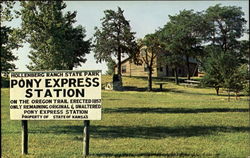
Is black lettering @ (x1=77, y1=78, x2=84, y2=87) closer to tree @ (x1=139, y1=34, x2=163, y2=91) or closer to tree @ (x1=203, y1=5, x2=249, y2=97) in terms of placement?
tree @ (x1=139, y1=34, x2=163, y2=91)

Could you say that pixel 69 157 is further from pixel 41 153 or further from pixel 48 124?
pixel 48 124

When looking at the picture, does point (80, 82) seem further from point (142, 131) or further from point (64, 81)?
point (142, 131)

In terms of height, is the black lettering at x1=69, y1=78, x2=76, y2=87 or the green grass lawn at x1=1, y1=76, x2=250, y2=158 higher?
the black lettering at x1=69, y1=78, x2=76, y2=87

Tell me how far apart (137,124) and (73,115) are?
8.57 meters

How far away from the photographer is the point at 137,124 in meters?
17.5

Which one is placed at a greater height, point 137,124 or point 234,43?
point 234,43

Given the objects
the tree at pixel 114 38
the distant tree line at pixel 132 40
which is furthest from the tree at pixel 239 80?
the tree at pixel 114 38

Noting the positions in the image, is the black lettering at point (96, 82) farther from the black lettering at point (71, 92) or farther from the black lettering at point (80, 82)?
the black lettering at point (71, 92)

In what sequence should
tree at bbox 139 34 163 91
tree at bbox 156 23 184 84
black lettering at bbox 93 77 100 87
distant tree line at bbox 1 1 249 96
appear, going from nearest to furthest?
black lettering at bbox 93 77 100 87 → distant tree line at bbox 1 1 249 96 → tree at bbox 139 34 163 91 → tree at bbox 156 23 184 84

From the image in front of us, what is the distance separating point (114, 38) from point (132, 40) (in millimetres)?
7448

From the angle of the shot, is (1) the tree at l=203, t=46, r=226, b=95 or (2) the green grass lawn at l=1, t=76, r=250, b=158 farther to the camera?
(1) the tree at l=203, t=46, r=226, b=95

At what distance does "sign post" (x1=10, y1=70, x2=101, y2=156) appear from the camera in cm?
905

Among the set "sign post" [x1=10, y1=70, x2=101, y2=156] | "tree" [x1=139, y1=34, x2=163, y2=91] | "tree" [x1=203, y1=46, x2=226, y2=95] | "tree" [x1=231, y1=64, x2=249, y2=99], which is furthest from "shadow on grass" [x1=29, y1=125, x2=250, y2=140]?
"tree" [x1=139, y1=34, x2=163, y2=91]

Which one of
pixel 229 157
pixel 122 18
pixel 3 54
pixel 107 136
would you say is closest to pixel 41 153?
pixel 107 136
